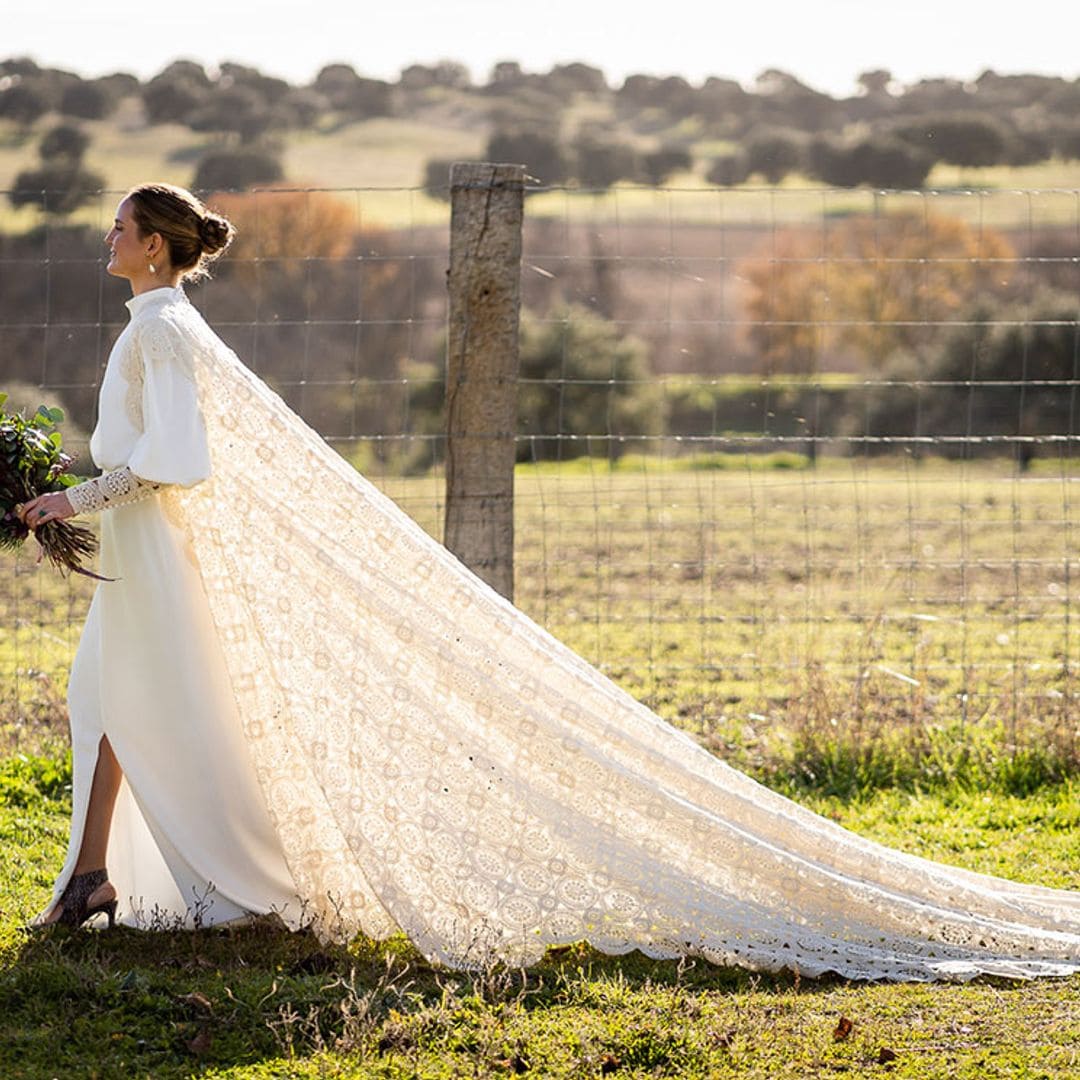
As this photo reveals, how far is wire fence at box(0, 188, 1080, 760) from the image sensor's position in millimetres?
7812

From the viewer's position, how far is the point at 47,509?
15.0 feet

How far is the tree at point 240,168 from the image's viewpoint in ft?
186

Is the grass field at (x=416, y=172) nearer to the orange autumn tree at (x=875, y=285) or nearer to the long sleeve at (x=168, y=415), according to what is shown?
the orange autumn tree at (x=875, y=285)

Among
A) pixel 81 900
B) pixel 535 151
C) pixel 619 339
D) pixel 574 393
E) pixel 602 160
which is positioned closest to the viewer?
pixel 81 900

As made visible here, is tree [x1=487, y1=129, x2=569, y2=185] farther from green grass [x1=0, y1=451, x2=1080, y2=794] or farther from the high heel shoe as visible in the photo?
the high heel shoe

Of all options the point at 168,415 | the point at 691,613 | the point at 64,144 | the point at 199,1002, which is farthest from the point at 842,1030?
the point at 64,144

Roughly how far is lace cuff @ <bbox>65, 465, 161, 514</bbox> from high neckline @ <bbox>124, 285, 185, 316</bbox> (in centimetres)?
46

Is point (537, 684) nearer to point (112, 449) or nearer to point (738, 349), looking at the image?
point (112, 449)

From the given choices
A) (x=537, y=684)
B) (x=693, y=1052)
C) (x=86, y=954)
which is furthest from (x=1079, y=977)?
(x=86, y=954)

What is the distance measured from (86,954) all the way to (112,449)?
1.39 metres

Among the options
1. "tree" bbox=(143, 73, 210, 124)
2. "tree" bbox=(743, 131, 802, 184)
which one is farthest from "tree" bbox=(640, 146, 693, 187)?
"tree" bbox=(143, 73, 210, 124)

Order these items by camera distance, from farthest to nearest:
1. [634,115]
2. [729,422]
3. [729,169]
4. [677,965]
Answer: [634,115], [729,169], [729,422], [677,965]

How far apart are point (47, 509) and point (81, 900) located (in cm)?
113

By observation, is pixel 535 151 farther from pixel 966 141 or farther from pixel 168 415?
pixel 168 415
